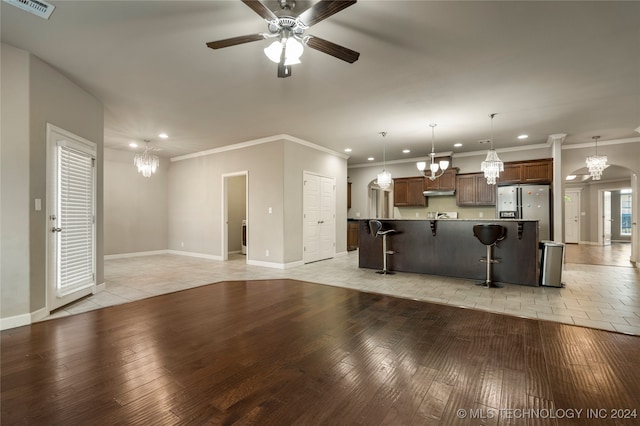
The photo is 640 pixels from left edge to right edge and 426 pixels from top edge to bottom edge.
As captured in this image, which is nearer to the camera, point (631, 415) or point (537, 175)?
point (631, 415)

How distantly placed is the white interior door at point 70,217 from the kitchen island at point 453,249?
4686 millimetres

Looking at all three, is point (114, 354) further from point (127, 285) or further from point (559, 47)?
point (559, 47)

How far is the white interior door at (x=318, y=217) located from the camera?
22.1ft

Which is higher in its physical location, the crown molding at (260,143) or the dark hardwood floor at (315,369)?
the crown molding at (260,143)

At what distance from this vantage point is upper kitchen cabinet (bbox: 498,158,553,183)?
6.57 metres

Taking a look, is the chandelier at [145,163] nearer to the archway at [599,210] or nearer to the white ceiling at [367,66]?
the white ceiling at [367,66]

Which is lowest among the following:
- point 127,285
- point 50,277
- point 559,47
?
point 127,285

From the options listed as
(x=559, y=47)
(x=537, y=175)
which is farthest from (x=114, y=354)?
(x=537, y=175)

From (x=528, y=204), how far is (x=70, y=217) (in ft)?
28.4

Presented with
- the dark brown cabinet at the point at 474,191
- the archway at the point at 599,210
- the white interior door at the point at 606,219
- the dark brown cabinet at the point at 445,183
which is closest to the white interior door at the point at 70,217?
the dark brown cabinet at the point at 445,183

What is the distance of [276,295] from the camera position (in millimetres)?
4129

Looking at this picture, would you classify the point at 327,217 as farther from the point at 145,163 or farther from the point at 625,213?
the point at 625,213

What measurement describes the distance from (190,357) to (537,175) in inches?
308

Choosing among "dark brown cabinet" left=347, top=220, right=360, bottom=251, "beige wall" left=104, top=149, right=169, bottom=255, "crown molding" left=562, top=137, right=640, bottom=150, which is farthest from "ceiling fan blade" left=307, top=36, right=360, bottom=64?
"beige wall" left=104, top=149, right=169, bottom=255
